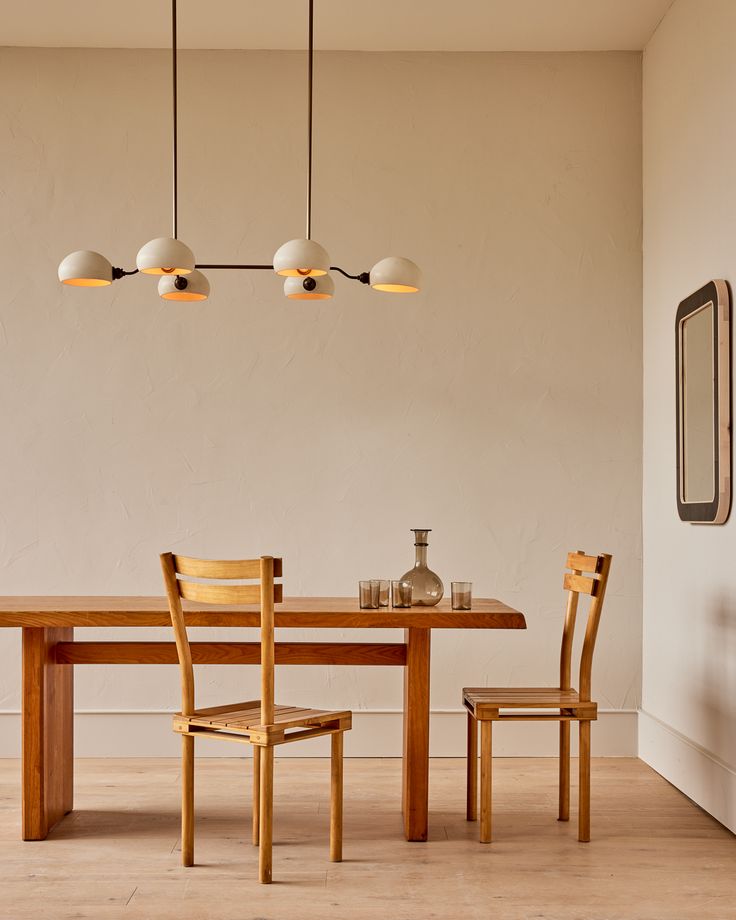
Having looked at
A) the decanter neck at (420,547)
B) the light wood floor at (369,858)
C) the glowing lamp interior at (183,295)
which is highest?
the glowing lamp interior at (183,295)

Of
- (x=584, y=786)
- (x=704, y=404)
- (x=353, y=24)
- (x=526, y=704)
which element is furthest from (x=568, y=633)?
(x=353, y=24)

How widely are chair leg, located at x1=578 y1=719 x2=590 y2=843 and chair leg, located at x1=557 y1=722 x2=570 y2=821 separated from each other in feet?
0.54

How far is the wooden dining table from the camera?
10.2ft

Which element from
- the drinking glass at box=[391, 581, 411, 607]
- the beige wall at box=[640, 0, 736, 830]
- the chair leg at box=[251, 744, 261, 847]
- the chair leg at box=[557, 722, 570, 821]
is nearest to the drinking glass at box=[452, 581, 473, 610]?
the drinking glass at box=[391, 581, 411, 607]

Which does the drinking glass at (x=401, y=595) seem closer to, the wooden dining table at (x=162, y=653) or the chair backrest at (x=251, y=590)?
the wooden dining table at (x=162, y=653)

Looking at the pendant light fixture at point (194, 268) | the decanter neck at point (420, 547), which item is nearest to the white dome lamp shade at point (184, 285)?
the pendant light fixture at point (194, 268)

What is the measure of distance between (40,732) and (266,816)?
84cm

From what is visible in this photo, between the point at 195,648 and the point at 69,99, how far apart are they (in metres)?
2.51

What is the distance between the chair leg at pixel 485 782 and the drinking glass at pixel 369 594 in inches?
19.1

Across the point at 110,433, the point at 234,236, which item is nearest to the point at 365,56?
the point at 234,236

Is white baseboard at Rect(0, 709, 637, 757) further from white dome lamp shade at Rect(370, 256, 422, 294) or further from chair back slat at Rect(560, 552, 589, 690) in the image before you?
white dome lamp shade at Rect(370, 256, 422, 294)

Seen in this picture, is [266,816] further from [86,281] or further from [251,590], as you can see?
[86,281]

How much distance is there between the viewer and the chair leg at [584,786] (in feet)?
10.4

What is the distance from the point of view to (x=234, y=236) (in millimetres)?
4504
